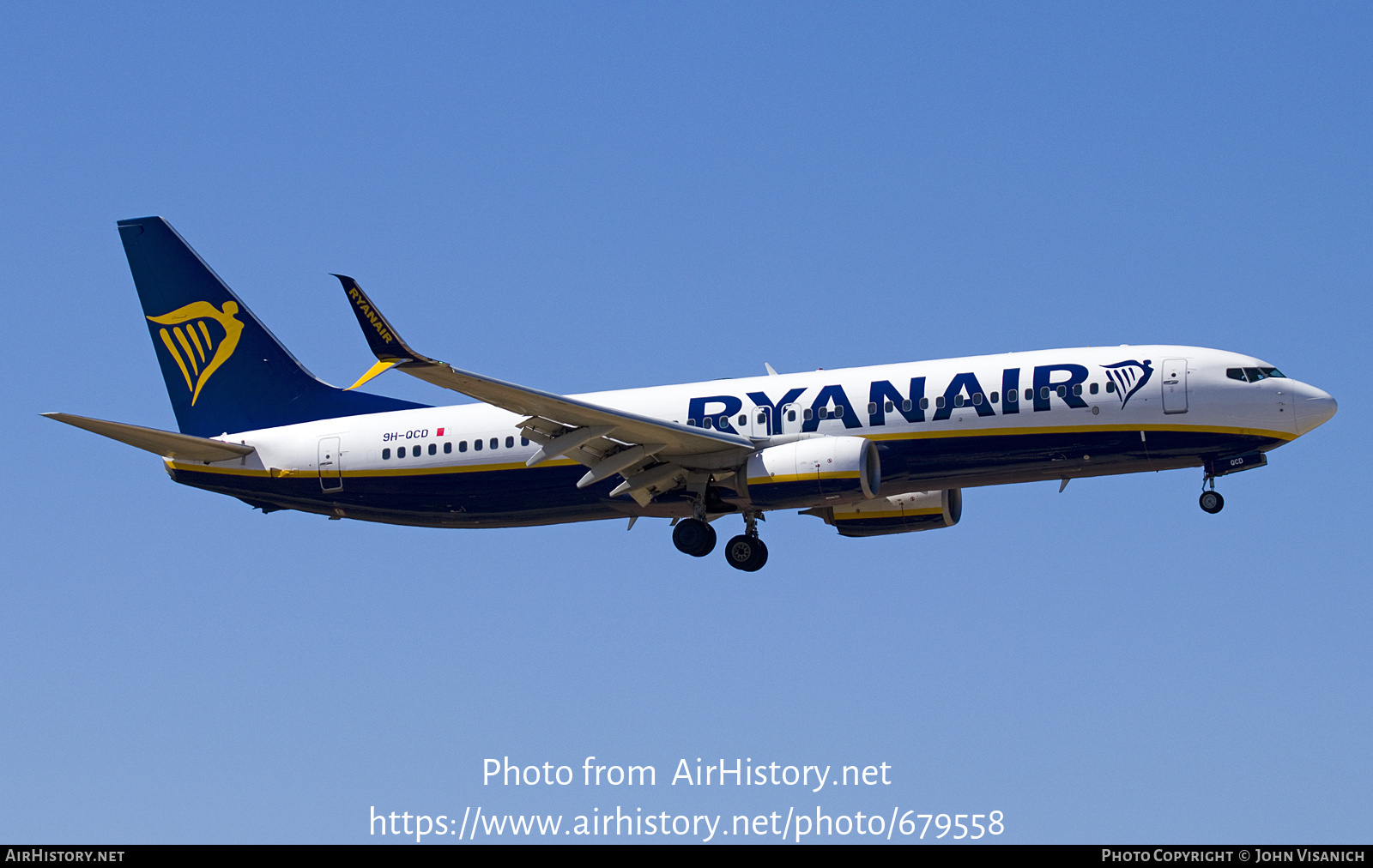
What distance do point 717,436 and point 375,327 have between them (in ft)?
30.6

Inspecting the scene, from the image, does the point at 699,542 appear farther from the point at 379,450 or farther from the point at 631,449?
the point at 379,450

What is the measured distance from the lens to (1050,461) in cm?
3766

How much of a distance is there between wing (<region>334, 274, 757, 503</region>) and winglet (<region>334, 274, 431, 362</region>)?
650mm

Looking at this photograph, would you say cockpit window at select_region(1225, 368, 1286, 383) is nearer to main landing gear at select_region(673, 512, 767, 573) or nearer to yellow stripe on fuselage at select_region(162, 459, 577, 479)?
main landing gear at select_region(673, 512, 767, 573)

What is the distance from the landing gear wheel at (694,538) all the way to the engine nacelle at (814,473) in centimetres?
181

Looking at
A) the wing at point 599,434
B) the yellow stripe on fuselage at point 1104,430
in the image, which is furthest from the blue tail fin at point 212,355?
the yellow stripe on fuselage at point 1104,430

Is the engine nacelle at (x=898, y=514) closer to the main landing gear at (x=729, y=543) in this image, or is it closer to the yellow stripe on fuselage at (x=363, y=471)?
the main landing gear at (x=729, y=543)

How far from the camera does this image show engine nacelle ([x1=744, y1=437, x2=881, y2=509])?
37.4 metres

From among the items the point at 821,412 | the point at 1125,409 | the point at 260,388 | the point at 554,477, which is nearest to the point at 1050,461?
the point at 1125,409

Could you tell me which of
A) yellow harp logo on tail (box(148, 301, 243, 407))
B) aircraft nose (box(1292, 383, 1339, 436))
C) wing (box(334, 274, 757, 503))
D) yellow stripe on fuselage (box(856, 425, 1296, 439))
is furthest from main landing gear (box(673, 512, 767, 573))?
yellow harp logo on tail (box(148, 301, 243, 407))

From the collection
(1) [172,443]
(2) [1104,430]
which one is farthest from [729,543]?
(1) [172,443]

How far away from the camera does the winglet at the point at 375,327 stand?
3259 centimetres
